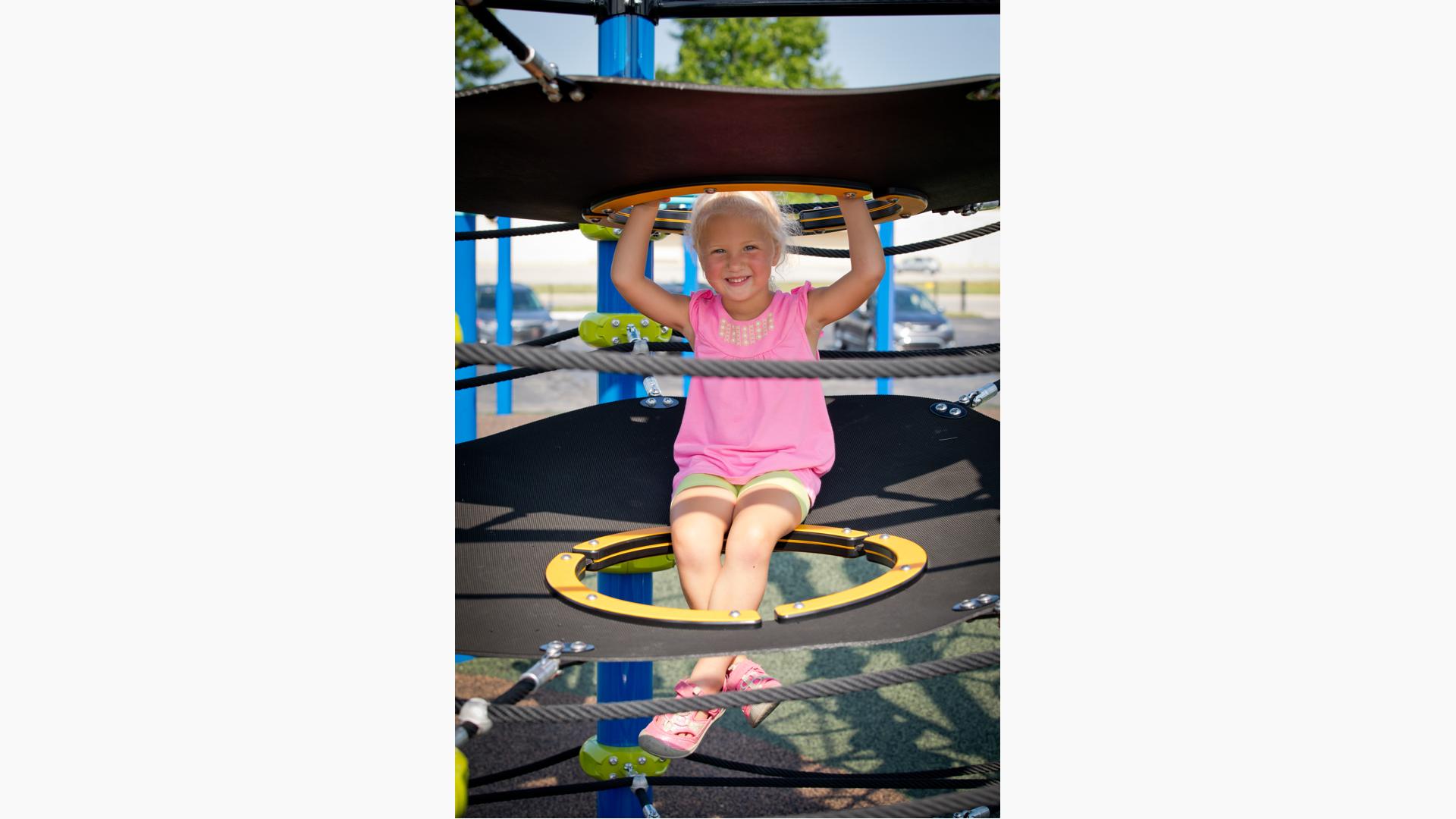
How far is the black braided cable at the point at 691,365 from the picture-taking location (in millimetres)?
1209

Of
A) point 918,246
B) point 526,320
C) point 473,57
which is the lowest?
point 918,246

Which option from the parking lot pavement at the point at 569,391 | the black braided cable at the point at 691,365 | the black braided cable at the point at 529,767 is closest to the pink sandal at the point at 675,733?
the black braided cable at the point at 691,365

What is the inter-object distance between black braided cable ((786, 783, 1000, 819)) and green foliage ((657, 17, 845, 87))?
58.8 feet

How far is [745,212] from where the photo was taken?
92.6 inches

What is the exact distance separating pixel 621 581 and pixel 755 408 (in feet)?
2.03

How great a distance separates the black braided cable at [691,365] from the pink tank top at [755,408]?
1052mm

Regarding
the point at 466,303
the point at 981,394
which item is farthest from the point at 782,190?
the point at 466,303

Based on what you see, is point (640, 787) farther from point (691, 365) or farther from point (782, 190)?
point (691, 365)

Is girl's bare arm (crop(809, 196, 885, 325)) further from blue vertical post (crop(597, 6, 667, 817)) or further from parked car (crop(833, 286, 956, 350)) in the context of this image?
parked car (crop(833, 286, 956, 350))

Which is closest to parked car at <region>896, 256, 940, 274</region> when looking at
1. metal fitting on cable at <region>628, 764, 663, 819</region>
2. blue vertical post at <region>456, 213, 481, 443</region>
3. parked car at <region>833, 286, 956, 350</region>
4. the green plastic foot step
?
parked car at <region>833, 286, 956, 350</region>

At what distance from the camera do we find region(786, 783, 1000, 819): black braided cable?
1321mm

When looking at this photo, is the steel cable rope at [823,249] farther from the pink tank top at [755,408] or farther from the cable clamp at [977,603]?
the cable clamp at [977,603]

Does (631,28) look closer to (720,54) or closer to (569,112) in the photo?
(569,112)

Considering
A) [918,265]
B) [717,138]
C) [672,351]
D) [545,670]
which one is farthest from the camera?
[918,265]
